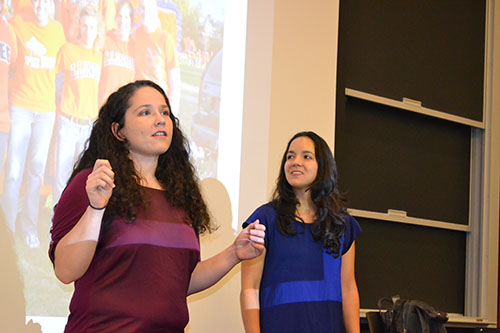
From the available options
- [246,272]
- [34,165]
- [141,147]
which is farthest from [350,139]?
[141,147]

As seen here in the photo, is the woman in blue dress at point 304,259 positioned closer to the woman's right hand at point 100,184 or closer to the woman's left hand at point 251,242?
the woman's left hand at point 251,242

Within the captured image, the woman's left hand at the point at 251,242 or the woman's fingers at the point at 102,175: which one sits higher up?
the woman's fingers at the point at 102,175

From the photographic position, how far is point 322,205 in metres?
2.74

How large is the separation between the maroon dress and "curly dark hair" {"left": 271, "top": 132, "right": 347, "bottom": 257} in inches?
32.1

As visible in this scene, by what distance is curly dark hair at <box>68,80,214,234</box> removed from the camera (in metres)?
1.92

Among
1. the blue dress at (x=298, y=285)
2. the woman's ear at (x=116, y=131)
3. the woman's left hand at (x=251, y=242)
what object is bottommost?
the blue dress at (x=298, y=285)

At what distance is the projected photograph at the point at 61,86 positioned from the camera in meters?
2.75

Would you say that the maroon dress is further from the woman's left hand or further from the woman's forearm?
the woman's left hand

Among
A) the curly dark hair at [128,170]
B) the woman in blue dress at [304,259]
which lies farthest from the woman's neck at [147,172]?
the woman in blue dress at [304,259]

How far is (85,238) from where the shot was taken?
1.76m

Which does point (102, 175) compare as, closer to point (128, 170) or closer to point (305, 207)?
point (128, 170)

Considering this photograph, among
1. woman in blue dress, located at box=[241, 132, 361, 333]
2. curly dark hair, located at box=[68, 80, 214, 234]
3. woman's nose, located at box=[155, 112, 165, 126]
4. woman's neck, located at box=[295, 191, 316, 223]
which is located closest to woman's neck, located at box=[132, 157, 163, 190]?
curly dark hair, located at box=[68, 80, 214, 234]

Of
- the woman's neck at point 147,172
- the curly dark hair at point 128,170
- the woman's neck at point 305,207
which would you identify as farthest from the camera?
the woman's neck at point 305,207

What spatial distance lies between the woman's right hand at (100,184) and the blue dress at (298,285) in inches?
41.6
